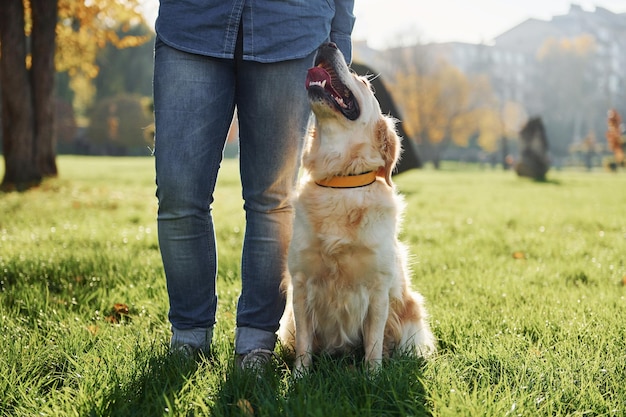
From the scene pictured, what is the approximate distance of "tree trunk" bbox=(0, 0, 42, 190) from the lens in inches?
384

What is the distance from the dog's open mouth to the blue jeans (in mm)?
63

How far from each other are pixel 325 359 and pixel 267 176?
83 cm

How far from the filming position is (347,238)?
7.65 feet

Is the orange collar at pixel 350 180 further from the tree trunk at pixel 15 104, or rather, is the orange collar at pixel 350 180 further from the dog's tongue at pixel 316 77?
the tree trunk at pixel 15 104

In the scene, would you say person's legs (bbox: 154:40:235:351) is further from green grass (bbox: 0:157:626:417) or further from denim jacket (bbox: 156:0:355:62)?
green grass (bbox: 0:157:626:417)

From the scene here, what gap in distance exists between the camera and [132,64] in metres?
48.7

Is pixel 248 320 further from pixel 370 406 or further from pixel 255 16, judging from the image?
pixel 255 16

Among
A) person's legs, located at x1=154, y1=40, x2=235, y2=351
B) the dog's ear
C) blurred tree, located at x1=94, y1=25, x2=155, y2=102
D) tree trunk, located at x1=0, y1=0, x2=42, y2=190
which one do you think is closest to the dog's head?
the dog's ear

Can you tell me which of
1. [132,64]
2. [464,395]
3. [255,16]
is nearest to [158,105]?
[255,16]

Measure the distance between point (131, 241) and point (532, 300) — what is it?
3.47 m

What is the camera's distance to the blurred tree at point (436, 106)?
3825 cm

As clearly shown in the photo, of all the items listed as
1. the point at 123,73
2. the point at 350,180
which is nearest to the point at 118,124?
the point at 123,73

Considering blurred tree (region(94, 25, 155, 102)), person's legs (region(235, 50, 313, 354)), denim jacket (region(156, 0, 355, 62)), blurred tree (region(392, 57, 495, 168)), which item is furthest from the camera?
blurred tree (region(94, 25, 155, 102))

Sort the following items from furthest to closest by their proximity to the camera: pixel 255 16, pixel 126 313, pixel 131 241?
pixel 131 241, pixel 126 313, pixel 255 16
